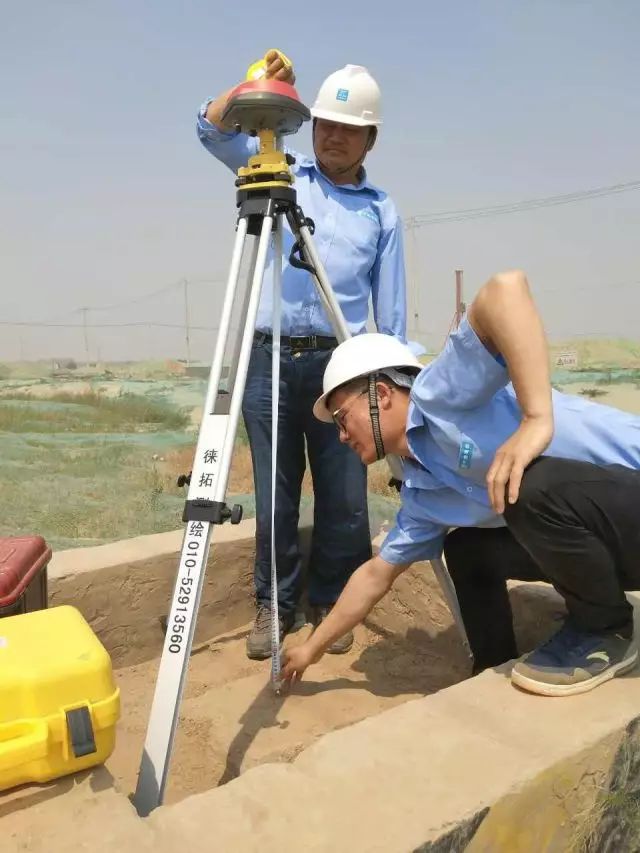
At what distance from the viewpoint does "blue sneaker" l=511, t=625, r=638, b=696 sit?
1.85 m

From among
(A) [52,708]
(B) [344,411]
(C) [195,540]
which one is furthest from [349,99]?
(A) [52,708]

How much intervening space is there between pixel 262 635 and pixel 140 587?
1.64 feet

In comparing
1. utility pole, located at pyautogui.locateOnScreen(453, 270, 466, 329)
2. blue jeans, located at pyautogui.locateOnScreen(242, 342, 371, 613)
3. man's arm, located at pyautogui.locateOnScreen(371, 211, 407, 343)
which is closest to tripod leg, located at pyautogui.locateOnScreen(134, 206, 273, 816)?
blue jeans, located at pyautogui.locateOnScreen(242, 342, 371, 613)

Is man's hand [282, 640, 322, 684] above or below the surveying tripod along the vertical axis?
below

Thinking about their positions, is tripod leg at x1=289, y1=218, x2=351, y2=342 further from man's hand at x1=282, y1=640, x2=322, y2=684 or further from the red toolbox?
the red toolbox

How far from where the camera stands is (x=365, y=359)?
1990 millimetres

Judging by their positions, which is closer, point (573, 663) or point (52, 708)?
point (52, 708)

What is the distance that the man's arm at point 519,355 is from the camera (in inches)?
65.6

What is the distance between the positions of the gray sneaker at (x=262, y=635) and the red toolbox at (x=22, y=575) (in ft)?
2.80

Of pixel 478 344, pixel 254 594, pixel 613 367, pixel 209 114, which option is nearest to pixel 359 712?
pixel 254 594

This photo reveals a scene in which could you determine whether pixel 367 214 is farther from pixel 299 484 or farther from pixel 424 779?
pixel 424 779

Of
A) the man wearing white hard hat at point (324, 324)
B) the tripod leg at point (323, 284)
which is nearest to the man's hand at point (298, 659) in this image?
the man wearing white hard hat at point (324, 324)

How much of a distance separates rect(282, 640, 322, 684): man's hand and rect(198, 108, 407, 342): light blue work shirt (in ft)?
3.60

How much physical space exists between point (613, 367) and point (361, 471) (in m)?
17.1
